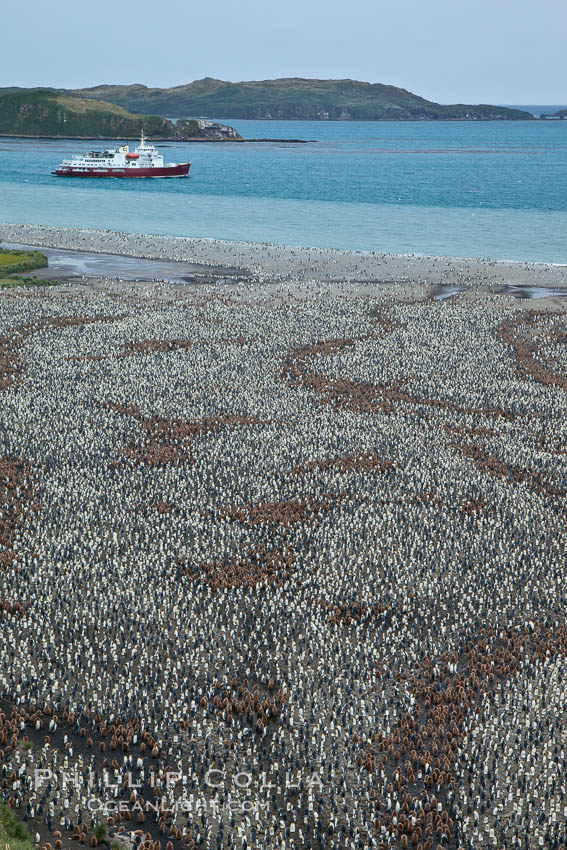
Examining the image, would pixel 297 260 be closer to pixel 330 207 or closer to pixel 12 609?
pixel 330 207

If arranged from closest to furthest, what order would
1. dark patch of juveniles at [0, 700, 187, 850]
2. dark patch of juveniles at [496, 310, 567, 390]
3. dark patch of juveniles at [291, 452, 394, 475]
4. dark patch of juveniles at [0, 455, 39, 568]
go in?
dark patch of juveniles at [0, 700, 187, 850]
dark patch of juveniles at [0, 455, 39, 568]
dark patch of juveniles at [291, 452, 394, 475]
dark patch of juveniles at [496, 310, 567, 390]

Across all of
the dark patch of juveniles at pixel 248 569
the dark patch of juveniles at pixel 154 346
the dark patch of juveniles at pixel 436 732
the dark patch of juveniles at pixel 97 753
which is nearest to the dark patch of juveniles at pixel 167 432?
the dark patch of juveniles at pixel 248 569

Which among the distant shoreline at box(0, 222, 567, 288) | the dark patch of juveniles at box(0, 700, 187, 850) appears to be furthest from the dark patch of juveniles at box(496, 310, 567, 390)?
the dark patch of juveniles at box(0, 700, 187, 850)

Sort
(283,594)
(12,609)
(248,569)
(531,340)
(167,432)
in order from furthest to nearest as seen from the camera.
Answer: (531,340), (167,432), (248,569), (283,594), (12,609)

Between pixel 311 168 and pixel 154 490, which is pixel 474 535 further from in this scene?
pixel 311 168

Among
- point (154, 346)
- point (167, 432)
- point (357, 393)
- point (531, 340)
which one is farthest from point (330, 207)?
point (167, 432)

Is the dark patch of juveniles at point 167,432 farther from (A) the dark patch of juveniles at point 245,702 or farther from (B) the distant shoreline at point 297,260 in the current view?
(B) the distant shoreline at point 297,260

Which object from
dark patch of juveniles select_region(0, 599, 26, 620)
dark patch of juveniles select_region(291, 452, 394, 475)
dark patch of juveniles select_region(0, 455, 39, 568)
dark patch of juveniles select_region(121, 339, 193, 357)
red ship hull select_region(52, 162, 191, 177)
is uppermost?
red ship hull select_region(52, 162, 191, 177)

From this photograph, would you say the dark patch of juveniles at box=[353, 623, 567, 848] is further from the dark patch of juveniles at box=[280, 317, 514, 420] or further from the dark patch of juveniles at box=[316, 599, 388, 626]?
the dark patch of juveniles at box=[280, 317, 514, 420]
